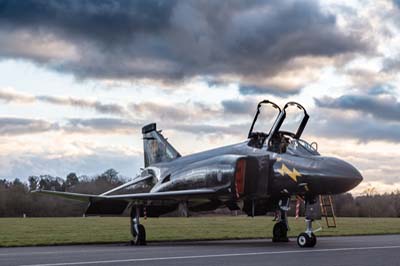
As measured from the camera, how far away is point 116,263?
11.5 metres

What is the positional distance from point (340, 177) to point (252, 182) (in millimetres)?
2735

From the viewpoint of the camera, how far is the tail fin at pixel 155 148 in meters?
24.4

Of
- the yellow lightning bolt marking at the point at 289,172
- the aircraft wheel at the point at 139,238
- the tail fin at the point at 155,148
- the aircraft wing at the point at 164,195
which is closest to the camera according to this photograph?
the yellow lightning bolt marking at the point at 289,172

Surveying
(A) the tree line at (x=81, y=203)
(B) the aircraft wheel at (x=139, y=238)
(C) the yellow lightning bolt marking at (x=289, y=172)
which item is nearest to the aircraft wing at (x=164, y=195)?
(B) the aircraft wheel at (x=139, y=238)

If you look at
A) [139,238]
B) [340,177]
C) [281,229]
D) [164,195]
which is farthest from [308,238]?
[139,238]

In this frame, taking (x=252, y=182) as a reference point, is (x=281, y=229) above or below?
below

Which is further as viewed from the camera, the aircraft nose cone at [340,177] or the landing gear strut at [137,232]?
the landing gear strut at [137,232]

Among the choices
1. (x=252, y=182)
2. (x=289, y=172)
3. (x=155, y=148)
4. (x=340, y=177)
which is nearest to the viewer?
(x=340, y=177)

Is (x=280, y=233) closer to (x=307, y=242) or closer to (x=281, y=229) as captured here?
→ (x=281, y=229)

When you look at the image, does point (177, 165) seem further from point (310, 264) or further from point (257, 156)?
point (310, 264)

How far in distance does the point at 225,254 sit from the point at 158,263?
252 cm

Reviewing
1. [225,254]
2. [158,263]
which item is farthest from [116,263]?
[225,254]

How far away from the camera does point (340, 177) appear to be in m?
16.1

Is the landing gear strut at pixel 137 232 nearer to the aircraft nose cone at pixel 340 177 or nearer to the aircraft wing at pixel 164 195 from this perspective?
the aircraft wing at pixel 164 195
